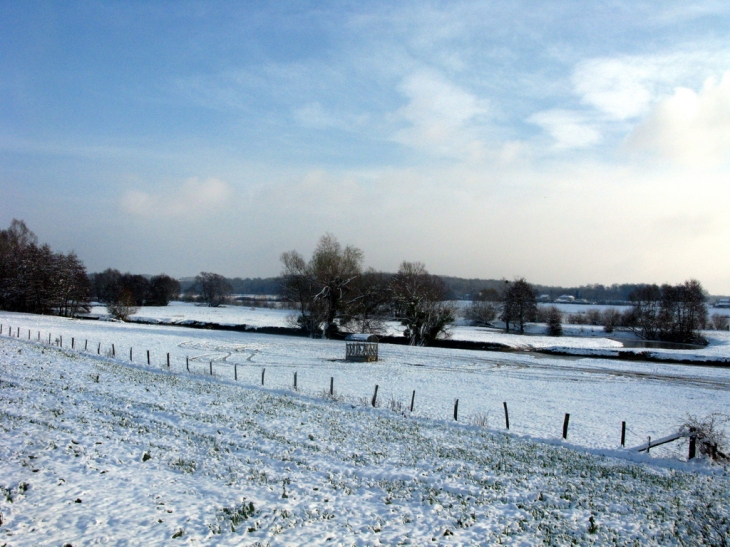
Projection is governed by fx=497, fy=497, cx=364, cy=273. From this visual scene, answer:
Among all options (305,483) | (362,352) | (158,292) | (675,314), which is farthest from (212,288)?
(305,483)

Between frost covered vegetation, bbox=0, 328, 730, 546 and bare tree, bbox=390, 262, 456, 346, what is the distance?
150 ft

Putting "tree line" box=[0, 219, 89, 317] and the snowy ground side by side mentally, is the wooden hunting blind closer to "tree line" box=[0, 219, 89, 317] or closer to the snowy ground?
the snowy ground

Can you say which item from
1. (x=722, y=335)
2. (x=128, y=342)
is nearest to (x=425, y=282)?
(x=128, y=342)

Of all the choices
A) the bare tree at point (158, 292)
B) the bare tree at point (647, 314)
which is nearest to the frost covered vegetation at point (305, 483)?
the bare tree at point (647, 314)

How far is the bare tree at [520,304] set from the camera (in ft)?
286

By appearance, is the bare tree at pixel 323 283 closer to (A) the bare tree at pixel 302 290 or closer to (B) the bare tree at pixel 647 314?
(A) the bare tree at pixel 302 290

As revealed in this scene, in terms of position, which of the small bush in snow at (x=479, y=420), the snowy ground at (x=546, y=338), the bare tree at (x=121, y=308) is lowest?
the snowy ground at (x=546, y=338)

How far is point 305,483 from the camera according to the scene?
34.1ft

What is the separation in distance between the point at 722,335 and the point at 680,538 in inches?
3408

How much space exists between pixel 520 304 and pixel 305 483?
268 feet

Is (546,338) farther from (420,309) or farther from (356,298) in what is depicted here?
(356,298)

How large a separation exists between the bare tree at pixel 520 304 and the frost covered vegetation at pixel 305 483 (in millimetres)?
73172

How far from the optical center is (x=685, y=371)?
4497 centimetres

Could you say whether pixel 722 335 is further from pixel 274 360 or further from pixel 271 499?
pixel 271 499
